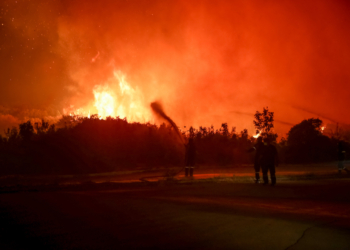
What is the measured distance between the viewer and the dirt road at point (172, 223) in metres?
5.77

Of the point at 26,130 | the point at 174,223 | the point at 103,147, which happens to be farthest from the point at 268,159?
the point at 26,130

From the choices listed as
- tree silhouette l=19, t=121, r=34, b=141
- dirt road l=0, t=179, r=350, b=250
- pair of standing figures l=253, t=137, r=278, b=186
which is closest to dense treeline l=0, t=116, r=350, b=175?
tree silhouette l=19, t=121, r=34, b=141

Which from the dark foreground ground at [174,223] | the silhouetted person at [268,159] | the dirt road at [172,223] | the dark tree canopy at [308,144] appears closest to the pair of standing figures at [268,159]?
the silhouetted person at [268,159]

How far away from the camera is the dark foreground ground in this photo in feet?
18.9

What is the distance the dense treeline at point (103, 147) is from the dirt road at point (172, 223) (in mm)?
15909

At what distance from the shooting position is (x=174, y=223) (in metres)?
7.00

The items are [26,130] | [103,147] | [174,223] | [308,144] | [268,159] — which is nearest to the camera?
[174,223]

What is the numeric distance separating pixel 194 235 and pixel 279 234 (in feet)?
4.92

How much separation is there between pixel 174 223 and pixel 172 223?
0.04m

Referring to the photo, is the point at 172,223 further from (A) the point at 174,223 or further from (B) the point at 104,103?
(B) the point at 104,103

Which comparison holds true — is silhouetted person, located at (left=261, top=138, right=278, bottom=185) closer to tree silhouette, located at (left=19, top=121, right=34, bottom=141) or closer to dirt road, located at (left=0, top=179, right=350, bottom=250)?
dirt road, located at (left=0, top=179, right=350, bottom=250)

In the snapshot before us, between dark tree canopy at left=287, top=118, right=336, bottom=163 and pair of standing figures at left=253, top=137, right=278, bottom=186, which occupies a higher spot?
dark tree canopy at left=287, top=118, right=336, bottom=163

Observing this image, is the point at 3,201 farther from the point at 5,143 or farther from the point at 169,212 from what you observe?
the point at 5,143

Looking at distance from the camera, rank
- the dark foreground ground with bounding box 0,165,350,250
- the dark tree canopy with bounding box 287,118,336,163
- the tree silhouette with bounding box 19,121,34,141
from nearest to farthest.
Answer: the dark foreground ground with bounding box 0,165,350,250, the tree silhouette with bounding box 19,121,34,141, the dark tree canopy with bounding box 287,118,336,163
